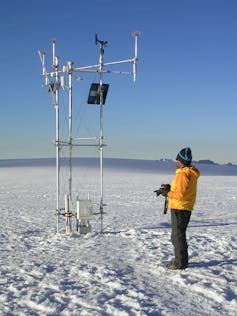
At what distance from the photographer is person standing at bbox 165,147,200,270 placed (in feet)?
19.1

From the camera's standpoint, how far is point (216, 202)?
50.2ft

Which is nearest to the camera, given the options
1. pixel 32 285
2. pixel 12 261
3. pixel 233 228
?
pixel 32 285

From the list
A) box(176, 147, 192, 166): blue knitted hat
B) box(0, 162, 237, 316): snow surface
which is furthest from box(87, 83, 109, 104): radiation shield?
box(176, 147, 192, 166): blue knitted hat

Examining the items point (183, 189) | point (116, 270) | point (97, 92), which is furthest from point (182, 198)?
point (97, 92)

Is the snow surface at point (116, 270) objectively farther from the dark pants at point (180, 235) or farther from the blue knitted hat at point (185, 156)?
the blue knitted hat at point (185, 156)

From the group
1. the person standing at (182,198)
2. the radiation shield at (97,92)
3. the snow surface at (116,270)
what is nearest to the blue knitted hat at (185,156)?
the person standing at (182,198)

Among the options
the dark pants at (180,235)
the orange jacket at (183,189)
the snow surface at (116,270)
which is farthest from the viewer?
the dark pants at (180,235)

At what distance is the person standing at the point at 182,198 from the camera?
19.1ft

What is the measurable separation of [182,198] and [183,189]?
14 cm

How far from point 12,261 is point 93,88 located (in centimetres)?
395

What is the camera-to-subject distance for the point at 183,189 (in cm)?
582

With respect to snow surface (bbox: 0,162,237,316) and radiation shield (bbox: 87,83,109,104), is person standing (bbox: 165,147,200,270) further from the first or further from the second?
radiation shield (bbox: 87,83,109,104)

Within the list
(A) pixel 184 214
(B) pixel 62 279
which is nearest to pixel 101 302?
(B) pixel 62 279

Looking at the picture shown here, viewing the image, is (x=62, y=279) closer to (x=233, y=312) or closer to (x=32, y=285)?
(x=32, y=285)
